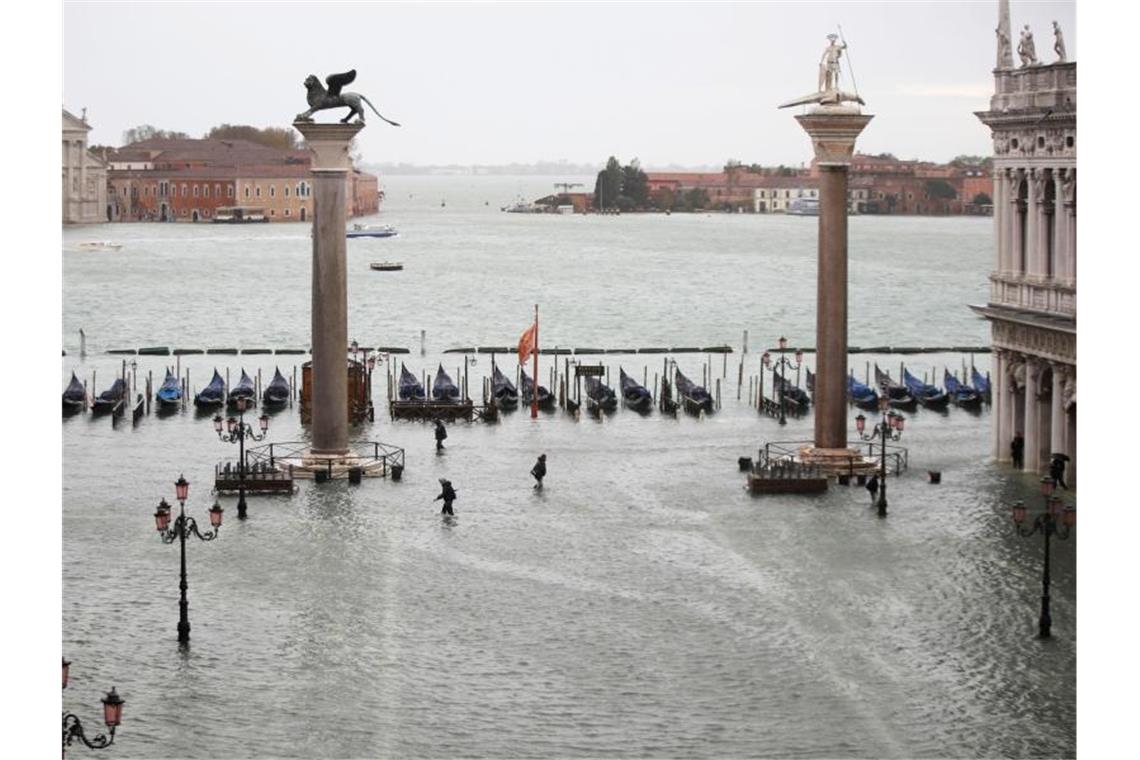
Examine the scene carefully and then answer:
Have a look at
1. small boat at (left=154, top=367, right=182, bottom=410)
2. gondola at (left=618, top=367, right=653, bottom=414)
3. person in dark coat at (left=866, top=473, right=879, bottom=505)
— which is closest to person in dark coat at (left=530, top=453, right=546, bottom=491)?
person in dark coat at (left=866, top=473, right=879, bottom=505)

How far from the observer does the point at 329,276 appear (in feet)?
96.6

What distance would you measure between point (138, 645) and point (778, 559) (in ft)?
24.1

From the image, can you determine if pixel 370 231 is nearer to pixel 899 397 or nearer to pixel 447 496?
pixel 899 397

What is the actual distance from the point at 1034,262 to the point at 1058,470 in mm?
3442

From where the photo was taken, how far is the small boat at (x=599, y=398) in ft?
132

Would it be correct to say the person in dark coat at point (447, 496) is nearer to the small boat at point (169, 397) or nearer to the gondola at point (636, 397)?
the gondola at point (636, 397)

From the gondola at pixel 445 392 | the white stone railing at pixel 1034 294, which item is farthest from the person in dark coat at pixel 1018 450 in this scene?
the gondola at pixel 445 392

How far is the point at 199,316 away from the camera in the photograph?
80125 millimetres

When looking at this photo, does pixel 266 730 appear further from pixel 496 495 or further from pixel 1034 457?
pixel 1034 457

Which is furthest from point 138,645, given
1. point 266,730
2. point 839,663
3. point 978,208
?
point 978,208

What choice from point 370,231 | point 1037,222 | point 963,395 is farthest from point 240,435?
point 370,231

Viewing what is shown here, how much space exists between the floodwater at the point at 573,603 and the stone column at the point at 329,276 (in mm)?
1315

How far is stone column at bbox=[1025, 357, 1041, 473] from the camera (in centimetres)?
2898

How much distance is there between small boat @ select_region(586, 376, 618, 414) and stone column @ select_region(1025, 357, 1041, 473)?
11.3 m
